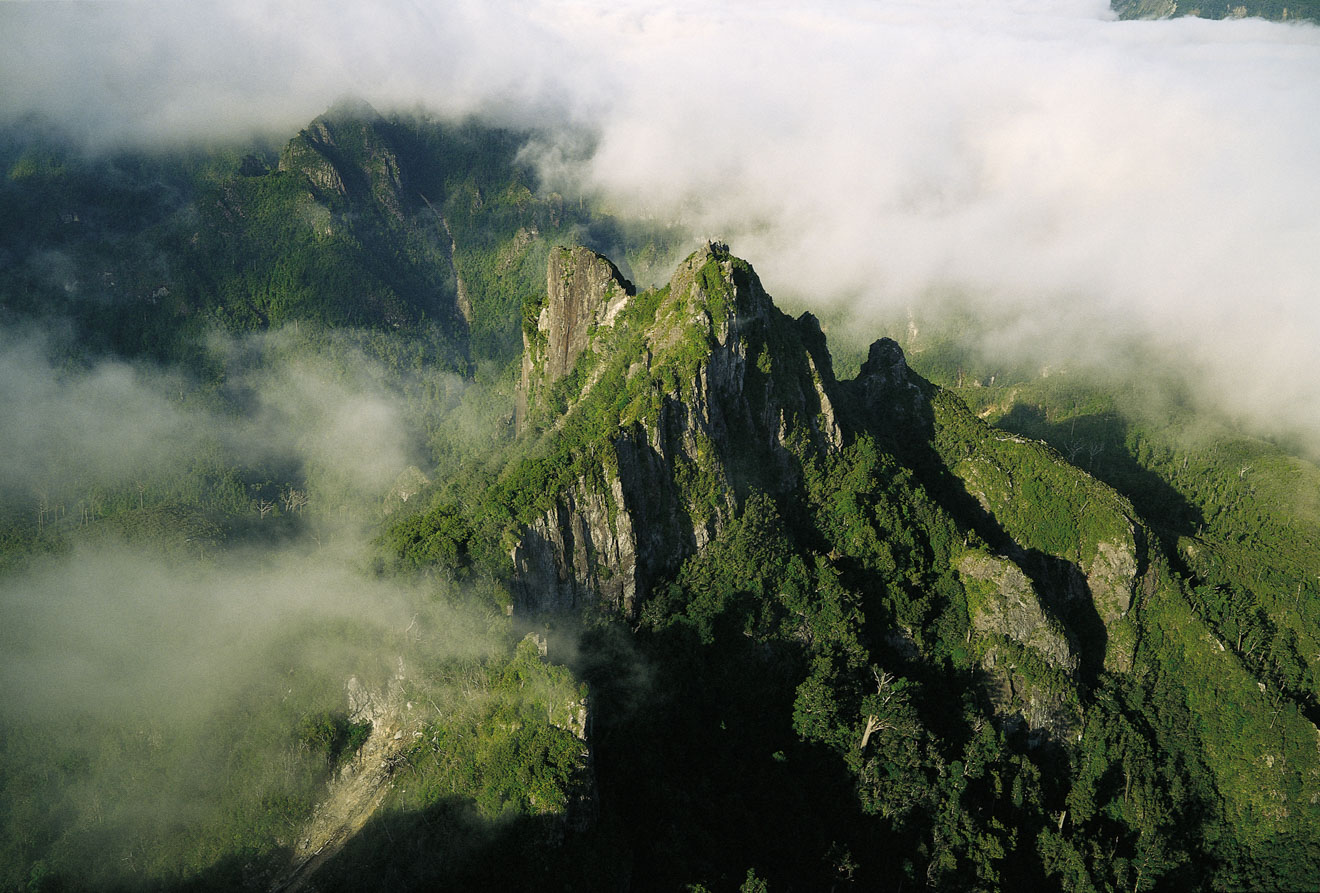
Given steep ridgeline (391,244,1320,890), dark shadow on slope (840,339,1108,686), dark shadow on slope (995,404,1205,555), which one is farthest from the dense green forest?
dark shadow on slope (995,404,1205,555)

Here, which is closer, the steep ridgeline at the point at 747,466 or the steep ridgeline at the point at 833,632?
the steep ridgeline at the point at 833,632

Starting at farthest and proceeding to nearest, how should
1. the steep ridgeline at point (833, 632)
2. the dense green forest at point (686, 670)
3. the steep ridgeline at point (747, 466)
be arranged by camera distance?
the steep ridgeline at point (747, 466)
the steep ridgeline at point (833, 632)
the dense green forest at point (686, 670)

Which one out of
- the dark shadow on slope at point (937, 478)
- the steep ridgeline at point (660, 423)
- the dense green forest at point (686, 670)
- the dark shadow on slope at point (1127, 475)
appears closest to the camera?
the dense green forest at point (686, 670)

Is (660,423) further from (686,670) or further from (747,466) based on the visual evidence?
(686,670)

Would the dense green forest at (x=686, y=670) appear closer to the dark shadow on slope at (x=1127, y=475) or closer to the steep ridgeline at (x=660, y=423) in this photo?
the steep ridgeline at (x=660, y=423)

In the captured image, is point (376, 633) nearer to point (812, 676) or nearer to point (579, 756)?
point (579, 756)

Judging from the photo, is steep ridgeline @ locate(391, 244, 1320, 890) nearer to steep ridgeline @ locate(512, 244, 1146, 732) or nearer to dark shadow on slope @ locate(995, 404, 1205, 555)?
steep ridgeline @ locate(512, 244, 1146, 732)

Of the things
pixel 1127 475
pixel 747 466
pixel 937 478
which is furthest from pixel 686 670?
pixel 1127 475

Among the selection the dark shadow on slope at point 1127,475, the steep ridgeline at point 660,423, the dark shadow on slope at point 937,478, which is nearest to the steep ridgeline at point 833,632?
the steep ridgeline at point 660,423

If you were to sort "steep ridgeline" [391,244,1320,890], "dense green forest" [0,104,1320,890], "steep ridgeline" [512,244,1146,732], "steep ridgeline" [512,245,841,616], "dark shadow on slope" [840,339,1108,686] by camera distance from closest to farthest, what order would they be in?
"dense green forest" [0,104,1320,890] < "steep ridgeline" [391,244,1320,890] < "steep ridgeline" [512,245,841,616] < "steep ridgeline" [512,244,1146,732] < "dark shadow on slope" [840,339,1108,686]
